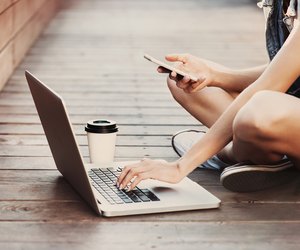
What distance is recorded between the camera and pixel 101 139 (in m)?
2.63

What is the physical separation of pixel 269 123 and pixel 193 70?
0.45 metres

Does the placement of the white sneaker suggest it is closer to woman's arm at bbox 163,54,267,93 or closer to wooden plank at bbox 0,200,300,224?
woman's arm at bbox 163,54,267,93

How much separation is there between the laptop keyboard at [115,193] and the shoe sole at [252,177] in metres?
0.26

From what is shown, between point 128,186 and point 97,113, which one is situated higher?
point 128,186

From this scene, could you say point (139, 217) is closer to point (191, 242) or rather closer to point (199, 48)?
point (191, 242)

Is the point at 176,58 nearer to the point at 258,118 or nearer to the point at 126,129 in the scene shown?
the point at 258,118

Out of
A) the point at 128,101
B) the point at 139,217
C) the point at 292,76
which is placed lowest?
the point at 128,101

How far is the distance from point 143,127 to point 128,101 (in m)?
0.56

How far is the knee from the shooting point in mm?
2330

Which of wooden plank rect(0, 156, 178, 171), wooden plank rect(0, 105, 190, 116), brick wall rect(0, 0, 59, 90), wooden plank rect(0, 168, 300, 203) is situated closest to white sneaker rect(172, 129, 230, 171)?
wooden plank rect(0, 168, 300, 203)

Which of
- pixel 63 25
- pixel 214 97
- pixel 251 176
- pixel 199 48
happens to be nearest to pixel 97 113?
pixel 214 97

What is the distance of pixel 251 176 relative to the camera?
8.07ft

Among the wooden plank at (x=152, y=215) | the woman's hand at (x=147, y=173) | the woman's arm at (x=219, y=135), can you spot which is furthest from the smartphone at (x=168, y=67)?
the wooden plank at (x=152, y=215)

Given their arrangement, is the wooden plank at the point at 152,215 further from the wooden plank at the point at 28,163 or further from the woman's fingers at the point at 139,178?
the wooden plank at the point at 28,163
